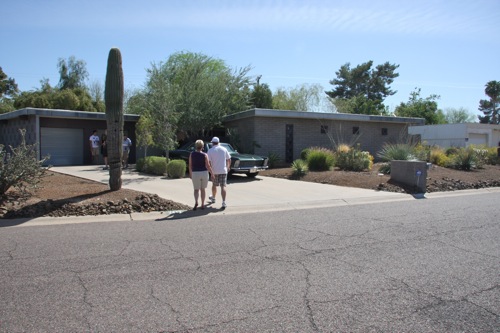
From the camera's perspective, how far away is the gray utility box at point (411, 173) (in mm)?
13008

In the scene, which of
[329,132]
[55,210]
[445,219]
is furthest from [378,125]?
[55,210]

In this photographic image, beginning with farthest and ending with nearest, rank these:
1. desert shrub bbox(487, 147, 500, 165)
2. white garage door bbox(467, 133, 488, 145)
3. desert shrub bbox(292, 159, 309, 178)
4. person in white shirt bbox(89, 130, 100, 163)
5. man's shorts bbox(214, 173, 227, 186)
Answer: white garage door bbox(467, 133, 488, 145) → desert shrub bbox(487, 147, 500, 165) → person in white shirt bbox(89, 130, 100, 163) → desert shrub bbox(292, 159, 309, 178) → man's shorts bbox(214, 173, 227, 186)

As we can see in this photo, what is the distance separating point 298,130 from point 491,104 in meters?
67.0

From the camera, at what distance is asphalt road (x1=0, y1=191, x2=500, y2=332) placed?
138 inches

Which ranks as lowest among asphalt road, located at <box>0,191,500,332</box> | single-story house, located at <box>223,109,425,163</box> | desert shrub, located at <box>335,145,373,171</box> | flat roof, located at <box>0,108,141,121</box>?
asphalt road, located at <box>0,191,500,332</box>

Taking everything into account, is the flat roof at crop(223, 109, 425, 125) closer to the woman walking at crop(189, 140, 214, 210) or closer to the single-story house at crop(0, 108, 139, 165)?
the single-story house at crop(0, 108, 139, 165)

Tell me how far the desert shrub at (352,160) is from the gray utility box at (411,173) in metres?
2.73

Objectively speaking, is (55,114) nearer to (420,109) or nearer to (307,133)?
(307,133)

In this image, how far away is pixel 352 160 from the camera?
17047 millimetres

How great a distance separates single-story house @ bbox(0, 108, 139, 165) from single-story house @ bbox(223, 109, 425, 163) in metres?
6.73

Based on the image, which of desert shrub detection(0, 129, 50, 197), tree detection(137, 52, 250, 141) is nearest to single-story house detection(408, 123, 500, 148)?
tree detection(137, 52, 250, 141)

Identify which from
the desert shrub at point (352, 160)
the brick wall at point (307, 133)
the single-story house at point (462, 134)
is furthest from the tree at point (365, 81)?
A: the desert shrub at point (352, 160)

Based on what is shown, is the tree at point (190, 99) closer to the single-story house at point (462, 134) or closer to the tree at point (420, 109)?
the single-story house at point (462, 134)

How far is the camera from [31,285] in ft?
14.0
